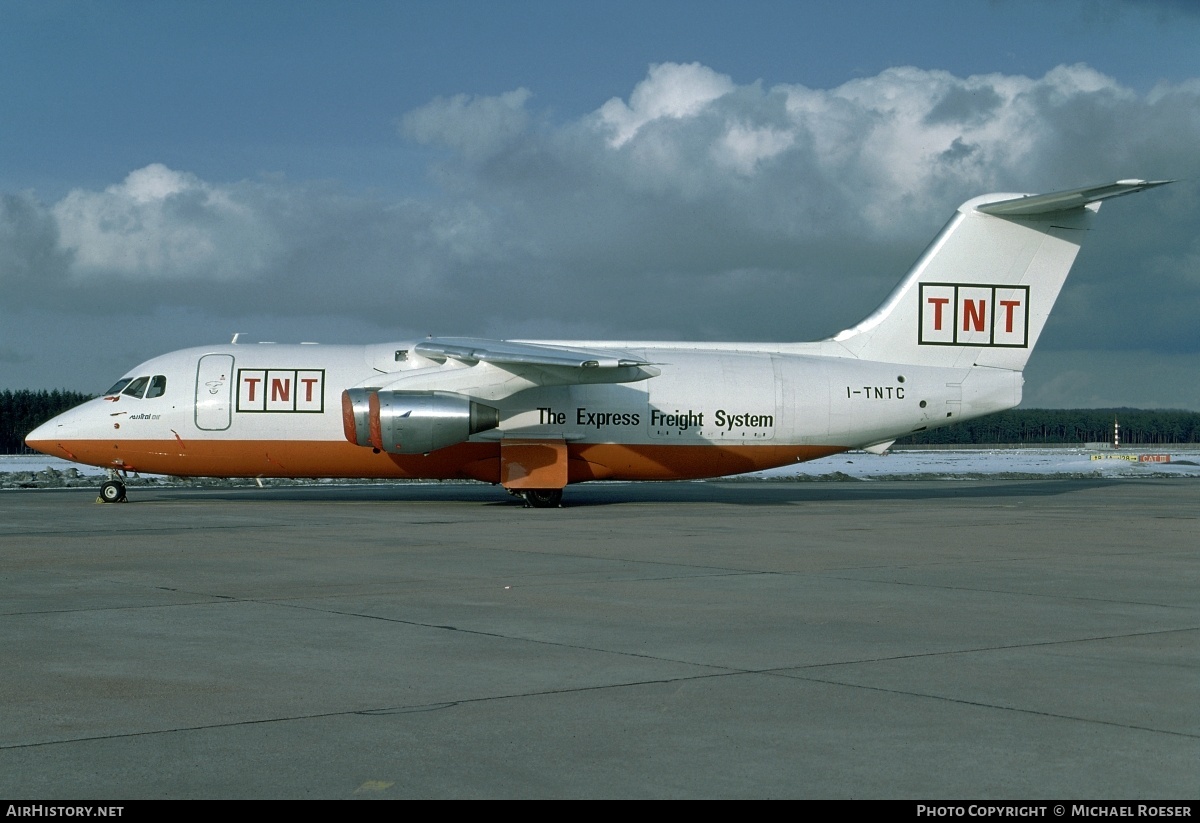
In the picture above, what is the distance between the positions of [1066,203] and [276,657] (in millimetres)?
22268

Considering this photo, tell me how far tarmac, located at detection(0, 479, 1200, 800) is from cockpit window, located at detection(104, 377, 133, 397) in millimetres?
9323

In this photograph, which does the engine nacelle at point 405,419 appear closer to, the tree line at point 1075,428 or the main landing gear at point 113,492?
the main landing gear at point 113,492

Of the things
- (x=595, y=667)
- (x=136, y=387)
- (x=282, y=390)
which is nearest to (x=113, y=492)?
(x=136, y=387)

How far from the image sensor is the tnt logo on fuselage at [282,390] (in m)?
26.2

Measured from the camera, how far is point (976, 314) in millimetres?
27281

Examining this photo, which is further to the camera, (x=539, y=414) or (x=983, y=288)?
(x=983, y=288)

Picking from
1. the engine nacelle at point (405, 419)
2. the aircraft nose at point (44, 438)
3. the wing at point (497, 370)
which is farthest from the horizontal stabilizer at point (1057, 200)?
the aircraft nose at point (44, 438)

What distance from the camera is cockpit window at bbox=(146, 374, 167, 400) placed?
2662 cm

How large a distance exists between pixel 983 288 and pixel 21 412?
9842cm

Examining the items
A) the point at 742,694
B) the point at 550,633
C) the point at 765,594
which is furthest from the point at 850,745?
the point at 765,594

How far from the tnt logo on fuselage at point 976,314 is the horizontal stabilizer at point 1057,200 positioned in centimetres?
168

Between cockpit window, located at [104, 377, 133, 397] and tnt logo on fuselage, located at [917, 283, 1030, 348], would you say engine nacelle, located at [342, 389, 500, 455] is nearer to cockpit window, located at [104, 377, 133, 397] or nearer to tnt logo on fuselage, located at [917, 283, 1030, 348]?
cockpit window, located at [104, 377, 133, 397]

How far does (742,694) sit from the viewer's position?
7.36 m

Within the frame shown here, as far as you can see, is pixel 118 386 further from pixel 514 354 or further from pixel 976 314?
pixel 976 314
